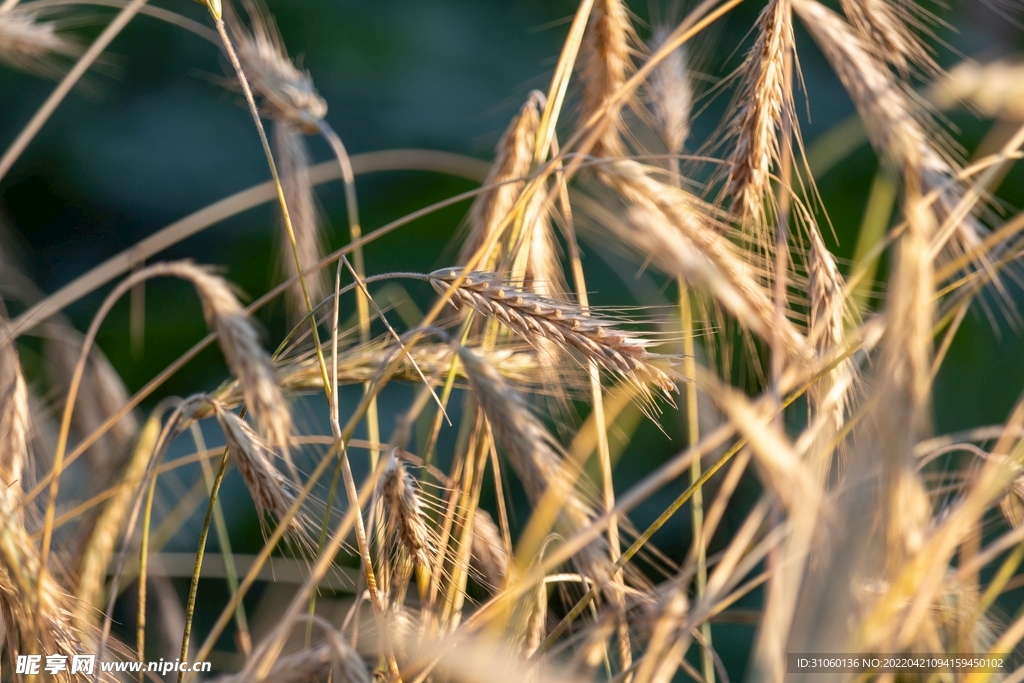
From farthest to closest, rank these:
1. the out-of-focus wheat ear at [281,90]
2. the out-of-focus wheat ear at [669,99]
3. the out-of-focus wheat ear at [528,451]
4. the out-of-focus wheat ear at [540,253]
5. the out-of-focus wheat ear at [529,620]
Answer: the out-of-focus wheat ear at [669,99] → the out-of-focus wheat ear at [281,90] → the out-of-focus wheat ear at [540,253] → the out-of-focus wheat ear at [529,620] → the out-of-focus wheat ear at [528,451]

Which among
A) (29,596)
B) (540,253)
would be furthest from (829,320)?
(29,596)

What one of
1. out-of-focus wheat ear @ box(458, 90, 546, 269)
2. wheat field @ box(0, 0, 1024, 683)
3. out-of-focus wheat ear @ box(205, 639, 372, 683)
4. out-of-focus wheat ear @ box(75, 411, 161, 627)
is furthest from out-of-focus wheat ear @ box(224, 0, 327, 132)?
out-of-focus wheat ear @ box(205, 639, 372, 683)

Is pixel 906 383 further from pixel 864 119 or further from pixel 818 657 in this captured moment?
pixel 864 119

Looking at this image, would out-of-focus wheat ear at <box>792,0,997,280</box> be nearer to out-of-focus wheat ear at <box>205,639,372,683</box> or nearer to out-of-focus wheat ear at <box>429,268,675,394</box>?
out-of-focus wheat ear at <box>429,268,675,394</box>

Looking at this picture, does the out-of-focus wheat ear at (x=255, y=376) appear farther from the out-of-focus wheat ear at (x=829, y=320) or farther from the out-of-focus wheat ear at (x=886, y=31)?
the out-of-focus wheat ear at (x=886, y=31)

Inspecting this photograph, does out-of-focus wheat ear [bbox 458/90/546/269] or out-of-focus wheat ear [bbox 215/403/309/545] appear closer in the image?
out-of-focus wheat ear [bbox 215/403/309/545]

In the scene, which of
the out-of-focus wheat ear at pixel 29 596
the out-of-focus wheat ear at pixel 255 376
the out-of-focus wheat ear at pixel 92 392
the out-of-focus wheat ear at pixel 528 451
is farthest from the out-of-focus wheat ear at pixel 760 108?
the out-of-focus wheat ear at pixel 92 392
